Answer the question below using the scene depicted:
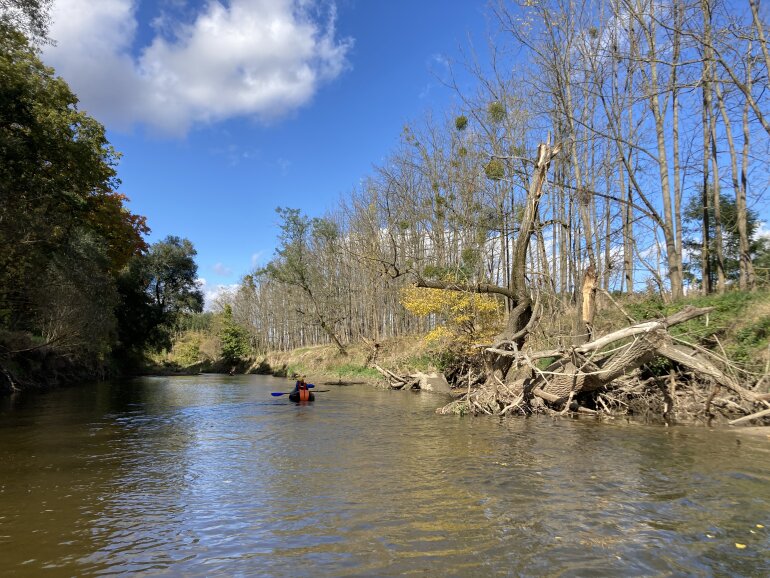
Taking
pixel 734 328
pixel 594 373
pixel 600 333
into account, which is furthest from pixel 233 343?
pixel 734 328

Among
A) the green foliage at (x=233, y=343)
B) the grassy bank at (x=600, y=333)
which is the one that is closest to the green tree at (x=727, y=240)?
the grassy bank at (x=600, y=333)

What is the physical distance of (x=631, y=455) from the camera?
26.8ft

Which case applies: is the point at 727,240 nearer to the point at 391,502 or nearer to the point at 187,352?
the point at 391,502

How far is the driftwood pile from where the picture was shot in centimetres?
1077

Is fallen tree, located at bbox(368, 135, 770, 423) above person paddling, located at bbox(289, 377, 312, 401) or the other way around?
above

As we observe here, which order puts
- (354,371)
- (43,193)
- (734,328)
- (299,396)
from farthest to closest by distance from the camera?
(354,371), (299,396), (43,193), (734,328)

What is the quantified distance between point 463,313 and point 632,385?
9154 mm

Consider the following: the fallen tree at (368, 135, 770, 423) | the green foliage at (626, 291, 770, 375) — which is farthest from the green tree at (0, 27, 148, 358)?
the green foliage at (626, 291, 770, 375)

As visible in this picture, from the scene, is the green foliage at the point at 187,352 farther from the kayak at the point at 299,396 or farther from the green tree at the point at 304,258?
the kayak at the point at 299,396

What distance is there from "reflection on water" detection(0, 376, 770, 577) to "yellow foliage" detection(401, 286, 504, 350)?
9450 mm

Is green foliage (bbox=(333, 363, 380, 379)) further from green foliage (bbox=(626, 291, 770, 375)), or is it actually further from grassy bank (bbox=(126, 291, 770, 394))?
green foliage (bbox=(626, 291, 770, 375))

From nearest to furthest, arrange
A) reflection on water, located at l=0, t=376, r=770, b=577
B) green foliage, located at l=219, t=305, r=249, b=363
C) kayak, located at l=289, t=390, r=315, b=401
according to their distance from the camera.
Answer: reflection on water, located at l=0, t=376, r=770, b=577 < kayak, located at l=289, t=390, r=315, b=401 < green foliage, located at l=219, t=305, r=249, b=363

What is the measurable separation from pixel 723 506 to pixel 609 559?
2.31 meters

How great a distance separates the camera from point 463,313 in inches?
826
